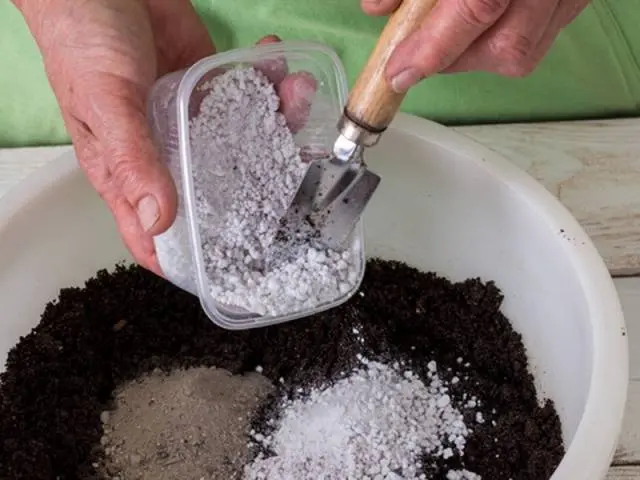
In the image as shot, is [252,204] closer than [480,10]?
No

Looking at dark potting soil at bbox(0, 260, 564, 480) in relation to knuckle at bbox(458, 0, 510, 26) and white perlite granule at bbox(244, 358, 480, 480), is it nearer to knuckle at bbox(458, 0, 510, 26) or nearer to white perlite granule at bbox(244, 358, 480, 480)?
white perlite granule at bbox(244, 358, 480, 480)

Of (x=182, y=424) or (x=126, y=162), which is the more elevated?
(x=126, y=162)

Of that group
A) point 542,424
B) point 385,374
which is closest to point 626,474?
point 542,424

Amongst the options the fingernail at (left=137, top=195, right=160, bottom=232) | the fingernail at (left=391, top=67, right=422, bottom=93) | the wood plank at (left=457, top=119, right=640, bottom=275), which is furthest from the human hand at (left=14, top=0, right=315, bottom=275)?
the wood plank at (left=457, top=119, right=640, bottom=275)

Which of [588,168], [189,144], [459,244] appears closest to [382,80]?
[189,144]

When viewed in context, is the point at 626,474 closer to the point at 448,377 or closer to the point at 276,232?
the point at 448,377

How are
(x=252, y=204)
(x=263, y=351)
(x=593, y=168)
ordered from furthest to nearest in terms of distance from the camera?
1. (x=593, y=168)
2. (x=263, y=351)
3. (x=252, y=204)

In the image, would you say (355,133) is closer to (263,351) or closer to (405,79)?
(405,79)
